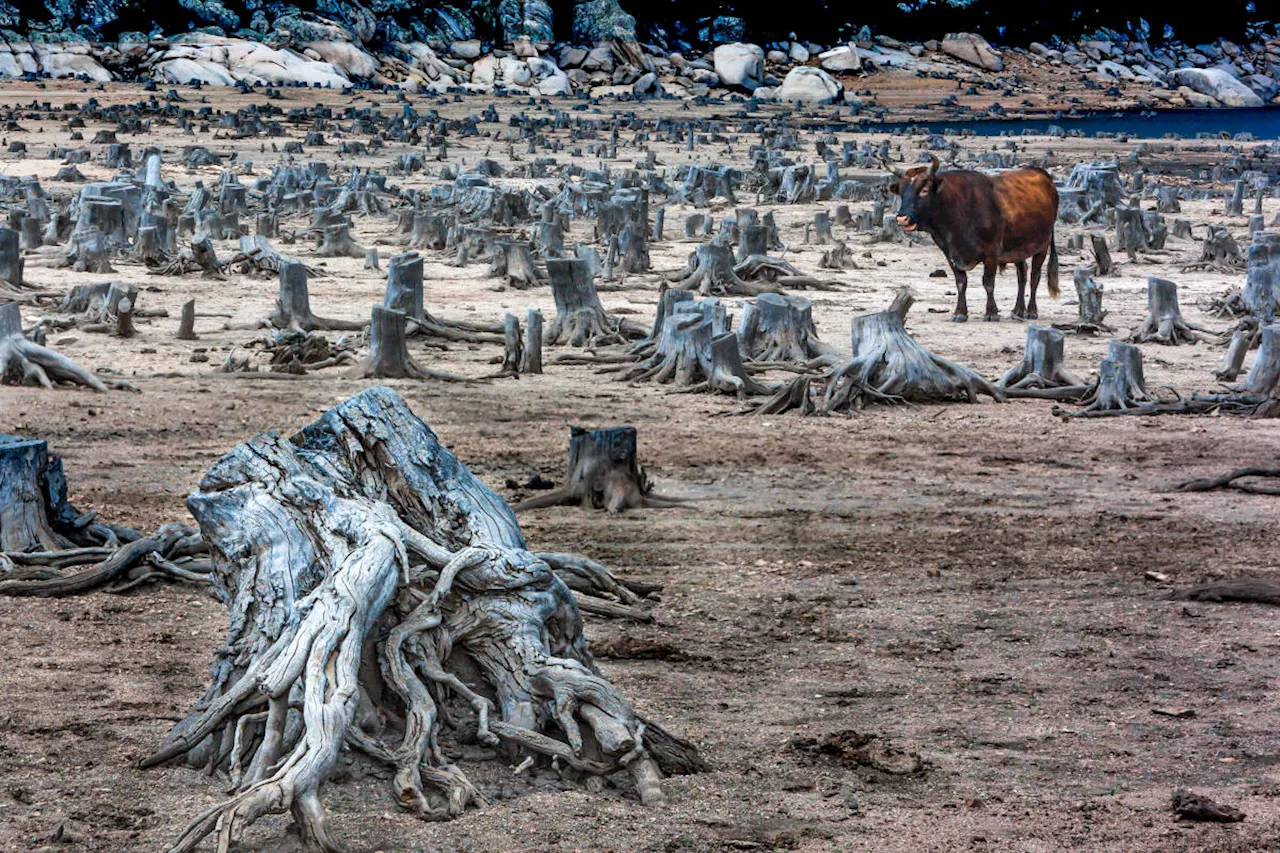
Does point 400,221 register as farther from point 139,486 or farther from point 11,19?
point 11,19

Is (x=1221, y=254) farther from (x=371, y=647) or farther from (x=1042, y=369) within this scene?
(x=371, y=647)

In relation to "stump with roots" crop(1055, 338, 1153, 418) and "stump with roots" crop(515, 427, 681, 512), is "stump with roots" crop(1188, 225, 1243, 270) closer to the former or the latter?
"stump with roots" crop(1055, 338, 1153, 418)

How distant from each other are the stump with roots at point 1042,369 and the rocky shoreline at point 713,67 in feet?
155

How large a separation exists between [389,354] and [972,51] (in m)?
74.9

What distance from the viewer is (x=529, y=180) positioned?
1252 inches

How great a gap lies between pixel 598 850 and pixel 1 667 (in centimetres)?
272

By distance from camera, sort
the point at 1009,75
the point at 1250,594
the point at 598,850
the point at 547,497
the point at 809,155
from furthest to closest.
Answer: the point at 1009,75 → the point at 809,155 → the point at 547,497 → the point at 1250,594 → the point at 598,850

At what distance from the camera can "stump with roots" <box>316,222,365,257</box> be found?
819 inches

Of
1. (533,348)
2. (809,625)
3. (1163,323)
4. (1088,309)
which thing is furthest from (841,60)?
(809,625)

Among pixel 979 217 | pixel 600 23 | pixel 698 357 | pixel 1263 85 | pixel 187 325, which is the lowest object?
pixel 187 325

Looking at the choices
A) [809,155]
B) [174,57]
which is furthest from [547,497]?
[174,57]

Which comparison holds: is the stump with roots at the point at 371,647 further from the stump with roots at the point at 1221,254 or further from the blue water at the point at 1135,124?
the blue water at the point at 1135,124

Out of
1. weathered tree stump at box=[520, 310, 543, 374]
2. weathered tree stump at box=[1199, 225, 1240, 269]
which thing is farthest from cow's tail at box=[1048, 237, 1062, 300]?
weathered tree stump at box=[520, 310, 543, 374]

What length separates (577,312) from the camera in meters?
15.1
